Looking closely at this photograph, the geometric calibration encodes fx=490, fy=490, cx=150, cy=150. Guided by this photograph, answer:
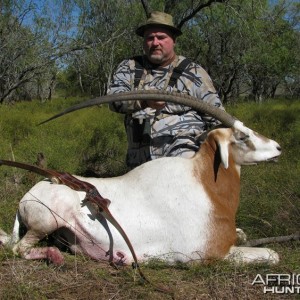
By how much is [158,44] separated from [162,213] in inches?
78.1

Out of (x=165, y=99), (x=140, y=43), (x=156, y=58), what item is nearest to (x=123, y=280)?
(x=165, y=99)

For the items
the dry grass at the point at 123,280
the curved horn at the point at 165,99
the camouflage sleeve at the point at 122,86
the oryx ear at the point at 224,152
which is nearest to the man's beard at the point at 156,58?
the camouflage sleeve at the point at 122,86

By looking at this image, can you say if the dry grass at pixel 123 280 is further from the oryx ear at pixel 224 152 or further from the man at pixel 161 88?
the man at pixel 161 88

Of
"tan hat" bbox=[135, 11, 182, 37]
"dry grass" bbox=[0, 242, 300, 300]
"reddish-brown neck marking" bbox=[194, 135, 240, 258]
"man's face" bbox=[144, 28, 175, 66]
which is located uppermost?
"tan hat" bbox=[135, 11, 182, 37]

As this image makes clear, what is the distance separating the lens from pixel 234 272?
3279mm

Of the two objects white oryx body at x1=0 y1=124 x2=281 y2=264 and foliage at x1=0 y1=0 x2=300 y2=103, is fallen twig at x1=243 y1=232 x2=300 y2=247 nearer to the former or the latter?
white oryx body at x1=0 y1=124 x2=281 y2=264

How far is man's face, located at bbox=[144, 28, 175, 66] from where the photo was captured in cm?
487

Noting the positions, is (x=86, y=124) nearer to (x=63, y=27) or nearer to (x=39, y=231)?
(x=39, y=231)

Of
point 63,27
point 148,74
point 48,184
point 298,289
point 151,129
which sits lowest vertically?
point 298,289

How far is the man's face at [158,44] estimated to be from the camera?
4.87 metres

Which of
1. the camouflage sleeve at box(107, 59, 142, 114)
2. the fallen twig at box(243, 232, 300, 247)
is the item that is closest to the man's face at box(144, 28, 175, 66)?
the camouflage sleeve at box(107, 59, 142, 114)

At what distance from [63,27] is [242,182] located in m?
16.5

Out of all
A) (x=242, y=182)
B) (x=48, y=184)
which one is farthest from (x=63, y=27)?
(x=48, y=184)

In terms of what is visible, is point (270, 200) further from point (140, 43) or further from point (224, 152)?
point (140, 43)
